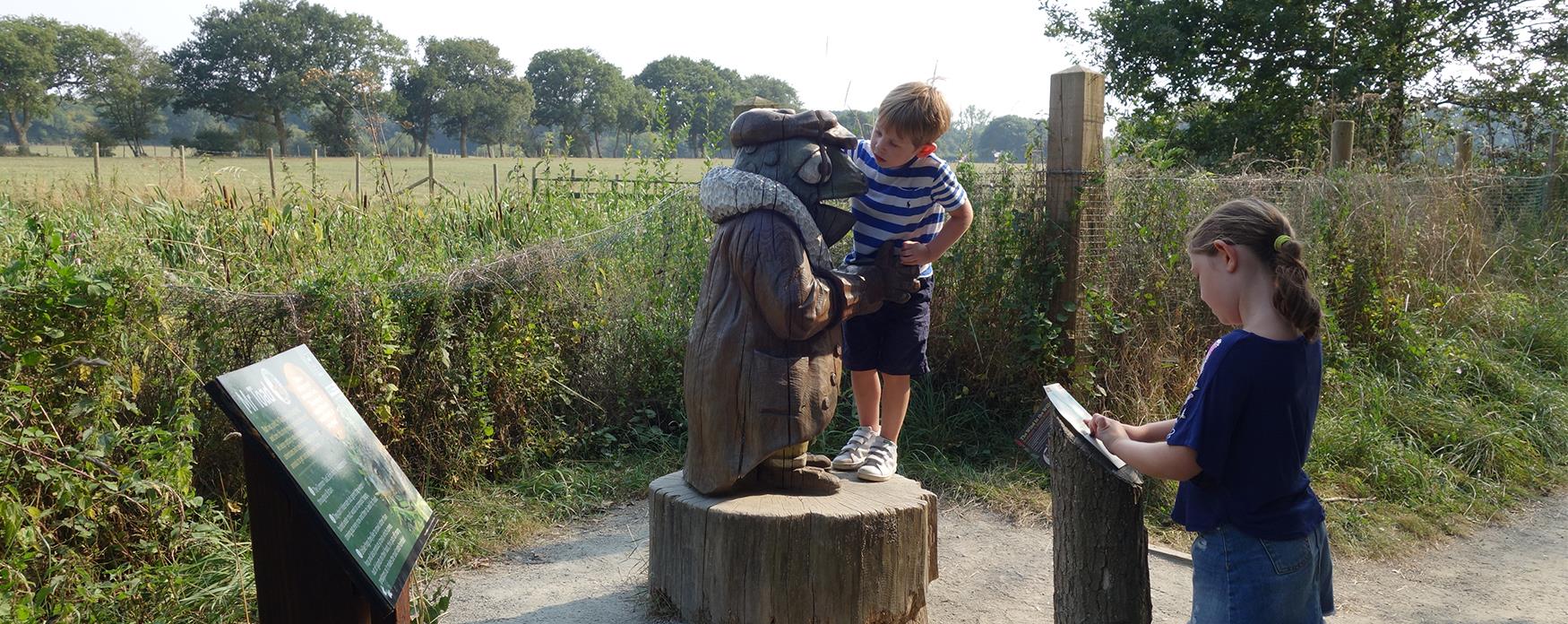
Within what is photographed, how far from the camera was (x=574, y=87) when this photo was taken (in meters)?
55.2

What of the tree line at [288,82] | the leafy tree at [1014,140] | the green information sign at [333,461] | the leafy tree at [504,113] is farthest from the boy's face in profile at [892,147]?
the leafy tree at [504,113]

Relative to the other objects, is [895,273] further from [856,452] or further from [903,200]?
[856,452]

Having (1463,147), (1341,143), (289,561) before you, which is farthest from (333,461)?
(1463,147)

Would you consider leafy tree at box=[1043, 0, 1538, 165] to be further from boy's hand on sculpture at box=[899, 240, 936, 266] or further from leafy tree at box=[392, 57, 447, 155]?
leafy tree at box=[392, 57, 447, 155]

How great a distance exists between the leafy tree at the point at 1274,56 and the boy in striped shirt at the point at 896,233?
939 centimetres

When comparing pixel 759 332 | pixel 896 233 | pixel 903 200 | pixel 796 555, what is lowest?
pixel 796 555

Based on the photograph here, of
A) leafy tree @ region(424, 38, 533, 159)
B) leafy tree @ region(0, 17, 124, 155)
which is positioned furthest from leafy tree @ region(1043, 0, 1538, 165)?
→ leafy tree @ region(0, 17, 124, 155)

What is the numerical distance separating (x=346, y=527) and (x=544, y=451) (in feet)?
11.5

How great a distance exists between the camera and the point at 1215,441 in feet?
6.84

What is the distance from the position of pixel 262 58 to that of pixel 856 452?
54.4 meters

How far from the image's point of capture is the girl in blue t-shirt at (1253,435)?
2.07 metres

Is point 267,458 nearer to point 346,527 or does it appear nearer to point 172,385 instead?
point 346,527

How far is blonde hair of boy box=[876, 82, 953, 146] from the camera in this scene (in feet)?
10.3

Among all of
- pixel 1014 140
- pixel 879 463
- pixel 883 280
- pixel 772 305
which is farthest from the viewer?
pixel 1014 140
